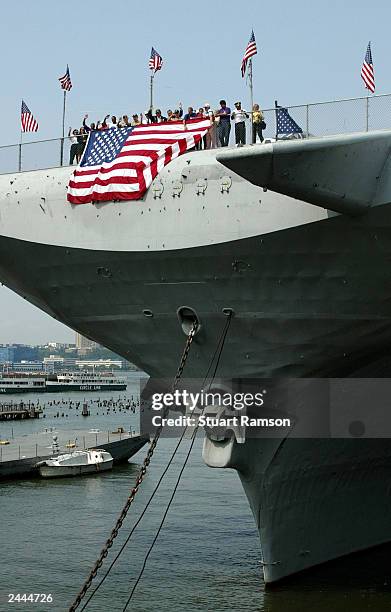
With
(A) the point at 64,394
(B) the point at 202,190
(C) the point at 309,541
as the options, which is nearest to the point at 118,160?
(B) the point at 202,190

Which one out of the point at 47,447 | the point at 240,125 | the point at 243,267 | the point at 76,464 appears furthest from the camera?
the point at 47,447

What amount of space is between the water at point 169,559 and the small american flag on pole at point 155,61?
30.0 ft

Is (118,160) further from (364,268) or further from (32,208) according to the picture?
(364,268)

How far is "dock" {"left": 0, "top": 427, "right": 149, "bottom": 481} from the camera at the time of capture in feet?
108

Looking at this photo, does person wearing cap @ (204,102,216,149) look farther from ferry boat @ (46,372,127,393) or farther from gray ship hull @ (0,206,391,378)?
ferry boat @ (46,372,127,393)

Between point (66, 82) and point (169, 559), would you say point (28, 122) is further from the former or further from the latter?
point (169, 559)

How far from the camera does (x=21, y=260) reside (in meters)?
12.8

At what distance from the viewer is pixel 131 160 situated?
11711 mm

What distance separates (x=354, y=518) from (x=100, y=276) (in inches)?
290

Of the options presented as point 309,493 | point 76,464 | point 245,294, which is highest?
point 245,294

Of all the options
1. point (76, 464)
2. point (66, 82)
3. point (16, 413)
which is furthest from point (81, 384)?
point (66, 82)

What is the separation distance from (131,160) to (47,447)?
94.0 ft

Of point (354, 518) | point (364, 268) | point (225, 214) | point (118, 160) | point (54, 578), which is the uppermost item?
point (118, 160)

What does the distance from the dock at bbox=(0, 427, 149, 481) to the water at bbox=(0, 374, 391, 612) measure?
7.53 ft
